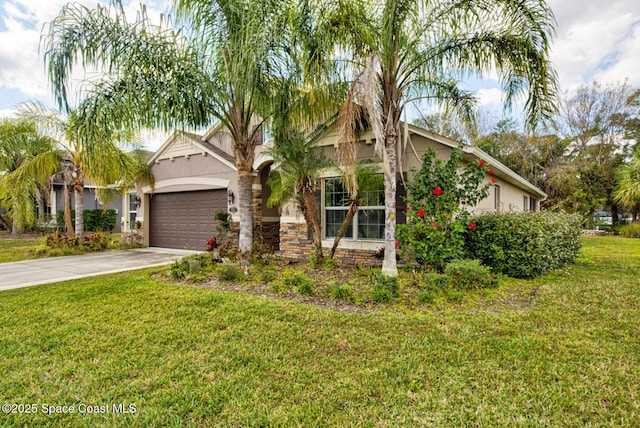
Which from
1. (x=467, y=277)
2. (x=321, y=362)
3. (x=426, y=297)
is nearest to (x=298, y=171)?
(x=426, y=297)

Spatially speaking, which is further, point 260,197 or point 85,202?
point 85,202

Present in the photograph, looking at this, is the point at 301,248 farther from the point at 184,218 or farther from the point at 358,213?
the point at 184,218

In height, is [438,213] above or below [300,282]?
above

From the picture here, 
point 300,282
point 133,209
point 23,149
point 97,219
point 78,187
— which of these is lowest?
point 300,282

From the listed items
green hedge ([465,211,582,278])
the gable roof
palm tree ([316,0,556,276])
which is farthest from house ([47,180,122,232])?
green hedge ([465,211,582,278])

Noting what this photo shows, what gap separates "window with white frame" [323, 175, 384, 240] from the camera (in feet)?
28.5

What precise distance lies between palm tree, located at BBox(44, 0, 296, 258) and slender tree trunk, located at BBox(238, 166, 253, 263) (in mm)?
1613

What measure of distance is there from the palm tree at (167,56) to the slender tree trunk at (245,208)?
1.61 meters

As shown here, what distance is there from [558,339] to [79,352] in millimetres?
5430

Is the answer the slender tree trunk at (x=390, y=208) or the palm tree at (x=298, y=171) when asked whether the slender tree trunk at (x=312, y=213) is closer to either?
the palm tree at (x=298, y=171)

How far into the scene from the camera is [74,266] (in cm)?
898

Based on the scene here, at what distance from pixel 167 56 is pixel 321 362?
6.33 meters

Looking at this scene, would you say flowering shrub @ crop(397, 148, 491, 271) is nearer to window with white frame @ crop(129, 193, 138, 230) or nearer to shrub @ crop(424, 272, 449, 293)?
shrub @ crop(424, 272, 449, 293)

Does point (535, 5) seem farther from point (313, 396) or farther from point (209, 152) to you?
point (209, 152)
